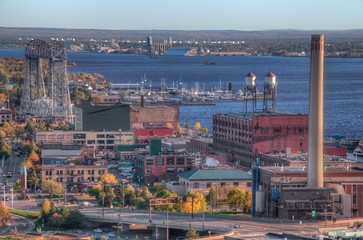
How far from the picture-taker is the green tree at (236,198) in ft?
86.5

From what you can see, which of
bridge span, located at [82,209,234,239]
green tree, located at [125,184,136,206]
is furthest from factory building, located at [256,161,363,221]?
green tree, located at [125,184,136,206]

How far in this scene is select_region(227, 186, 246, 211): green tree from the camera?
86.5ft

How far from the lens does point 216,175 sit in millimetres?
28391

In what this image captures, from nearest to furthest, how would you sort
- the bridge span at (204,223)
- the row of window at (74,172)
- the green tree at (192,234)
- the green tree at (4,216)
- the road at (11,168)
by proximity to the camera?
the green tree at (192,234) < the bridge span at (204,223) < the green tree at (4,216) < the row of window at (74,172) < the road at (11,168)

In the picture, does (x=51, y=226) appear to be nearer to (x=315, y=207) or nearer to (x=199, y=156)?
(x=315, y=207)

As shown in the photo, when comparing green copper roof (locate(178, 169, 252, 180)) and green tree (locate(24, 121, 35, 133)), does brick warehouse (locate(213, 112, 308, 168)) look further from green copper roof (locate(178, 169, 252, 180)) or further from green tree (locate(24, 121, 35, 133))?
green tree (locate(24, 121, 35, 133))

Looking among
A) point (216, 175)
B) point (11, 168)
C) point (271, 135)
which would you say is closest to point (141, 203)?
point (216, 175)

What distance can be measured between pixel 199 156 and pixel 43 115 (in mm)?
15312

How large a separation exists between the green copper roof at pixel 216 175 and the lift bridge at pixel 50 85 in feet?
54.1

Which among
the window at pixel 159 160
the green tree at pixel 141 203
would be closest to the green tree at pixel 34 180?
the window at pixel 159 160

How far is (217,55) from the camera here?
6196 inches

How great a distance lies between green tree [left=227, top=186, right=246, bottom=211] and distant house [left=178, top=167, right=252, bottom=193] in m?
1.37

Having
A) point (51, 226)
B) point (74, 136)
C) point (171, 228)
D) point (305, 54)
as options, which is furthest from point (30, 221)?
point (305, 54)

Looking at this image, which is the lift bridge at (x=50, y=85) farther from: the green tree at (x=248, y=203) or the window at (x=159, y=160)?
the green tree at (x=248, y=203)
